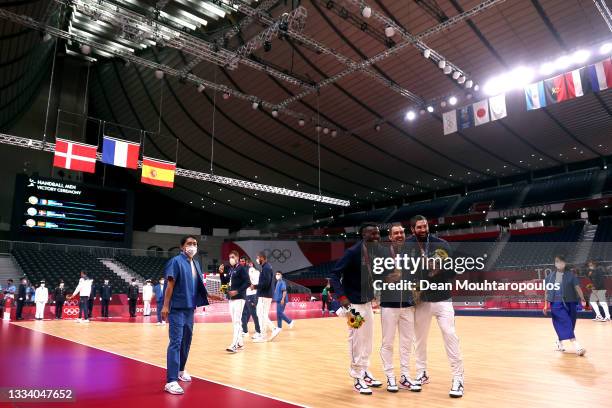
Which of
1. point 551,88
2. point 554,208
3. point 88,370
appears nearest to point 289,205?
point 554,208

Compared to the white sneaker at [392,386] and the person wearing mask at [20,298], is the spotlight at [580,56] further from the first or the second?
the person wearing mask at [20,298]

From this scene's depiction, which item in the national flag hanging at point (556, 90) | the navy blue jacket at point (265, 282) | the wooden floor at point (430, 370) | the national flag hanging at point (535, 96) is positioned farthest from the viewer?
the national flag hanging at point (535, 96)

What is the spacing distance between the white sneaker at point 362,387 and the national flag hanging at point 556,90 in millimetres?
12344

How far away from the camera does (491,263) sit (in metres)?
29.5

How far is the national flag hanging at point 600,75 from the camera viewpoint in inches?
472

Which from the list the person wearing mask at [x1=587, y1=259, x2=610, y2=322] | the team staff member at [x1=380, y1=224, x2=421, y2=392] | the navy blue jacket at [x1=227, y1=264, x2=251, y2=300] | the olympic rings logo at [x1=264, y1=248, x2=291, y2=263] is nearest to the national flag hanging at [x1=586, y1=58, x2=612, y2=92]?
the person wearing mask at [x1=587, y1=259, x2=610, y2=322]

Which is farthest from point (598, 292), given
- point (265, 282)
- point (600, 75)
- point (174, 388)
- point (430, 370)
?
point (174, 388)

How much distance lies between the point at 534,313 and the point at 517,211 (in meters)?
16.6

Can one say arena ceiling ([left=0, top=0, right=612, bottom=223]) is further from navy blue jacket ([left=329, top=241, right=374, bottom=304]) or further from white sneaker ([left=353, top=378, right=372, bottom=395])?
white sneaker ([left=353, top=378, right=372, bottom=395])

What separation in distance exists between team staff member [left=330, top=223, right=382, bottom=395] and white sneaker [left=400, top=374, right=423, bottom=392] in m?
0.24

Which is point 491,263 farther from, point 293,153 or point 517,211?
point 293,153

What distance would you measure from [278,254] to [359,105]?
58.5ft

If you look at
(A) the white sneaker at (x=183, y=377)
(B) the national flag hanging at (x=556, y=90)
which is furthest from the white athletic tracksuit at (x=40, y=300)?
(B) the national flag hanging at (x=556, y=90)

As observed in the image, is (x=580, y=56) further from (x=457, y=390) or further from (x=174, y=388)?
(x=174, y=388)
